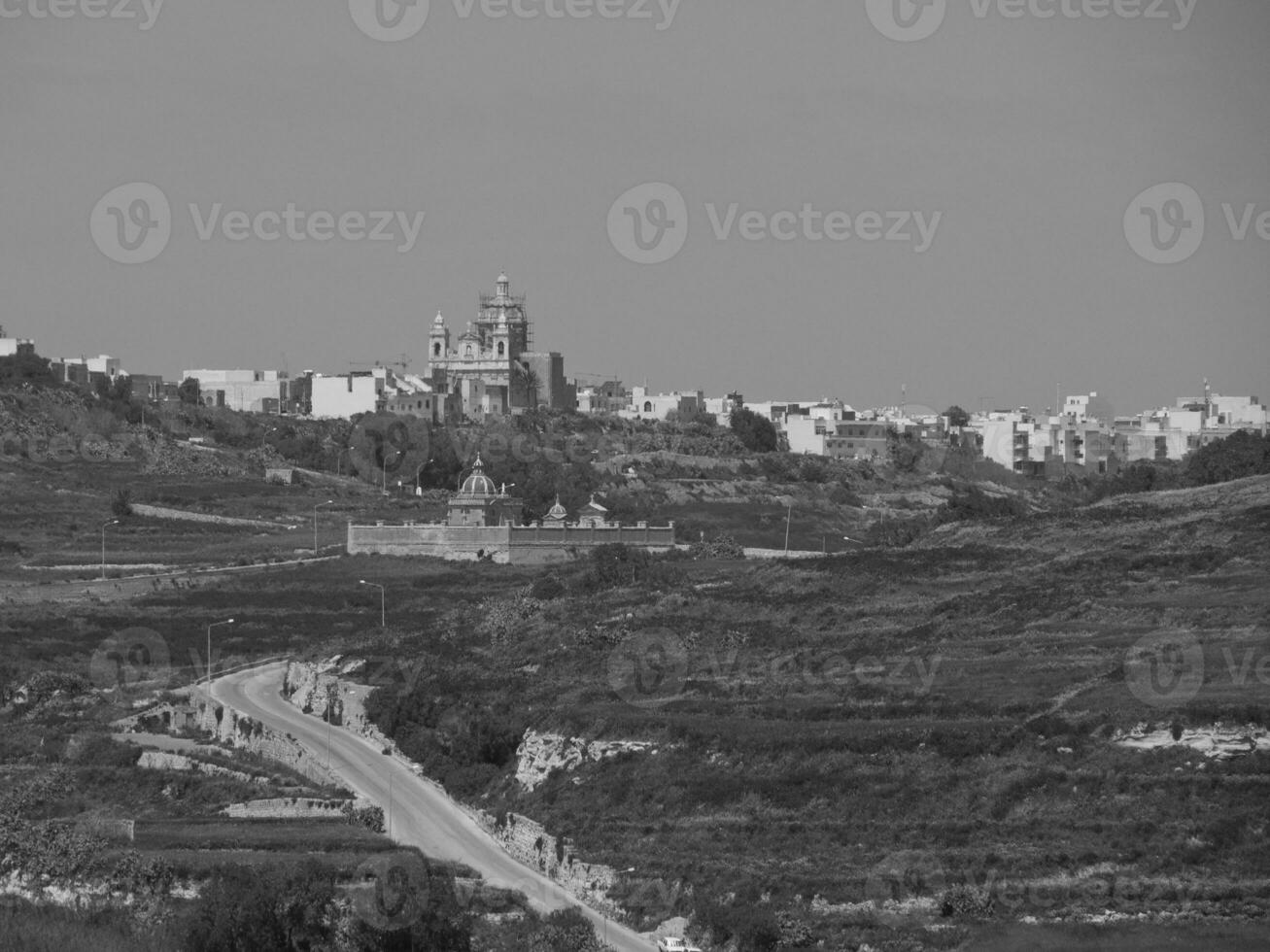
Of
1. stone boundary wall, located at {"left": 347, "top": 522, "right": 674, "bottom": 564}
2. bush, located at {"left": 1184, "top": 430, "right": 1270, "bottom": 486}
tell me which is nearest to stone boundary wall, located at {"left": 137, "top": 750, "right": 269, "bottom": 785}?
stone boundary wall, located at {"left": 347, "top": 522, "right": 674, "bottom": 564}

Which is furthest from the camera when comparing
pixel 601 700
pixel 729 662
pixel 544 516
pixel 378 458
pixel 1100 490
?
pixel 378 458

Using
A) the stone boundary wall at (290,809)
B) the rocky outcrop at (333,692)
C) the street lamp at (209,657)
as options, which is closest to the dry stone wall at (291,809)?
the stone boundary wall at (290,809)

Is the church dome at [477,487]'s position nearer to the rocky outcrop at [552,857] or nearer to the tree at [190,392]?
the rocky outcrop at [552,857]

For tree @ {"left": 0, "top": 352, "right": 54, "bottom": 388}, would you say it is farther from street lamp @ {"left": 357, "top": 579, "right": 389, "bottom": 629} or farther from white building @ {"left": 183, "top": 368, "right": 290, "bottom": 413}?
street lamp @ {"left": 357, "top": 579, "right": 389, "bottom": 629}

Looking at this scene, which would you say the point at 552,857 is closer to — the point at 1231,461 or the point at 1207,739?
the point at 1207,739

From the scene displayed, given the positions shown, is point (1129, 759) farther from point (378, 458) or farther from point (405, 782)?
point (378, 458)

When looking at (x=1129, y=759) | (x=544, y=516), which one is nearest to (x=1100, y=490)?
(x=544, y=516)
